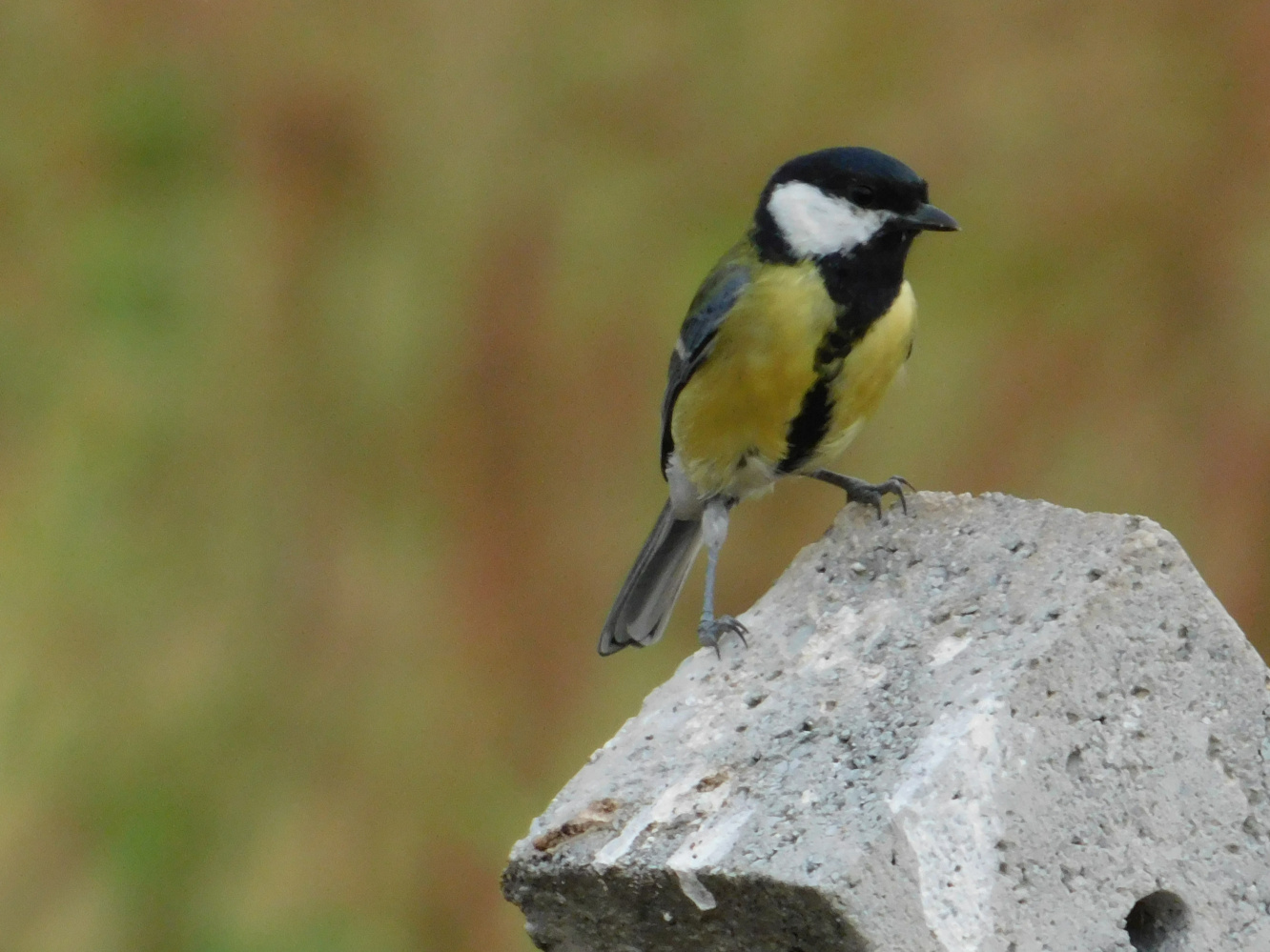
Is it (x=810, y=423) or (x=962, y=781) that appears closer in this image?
(x=962, y=781)

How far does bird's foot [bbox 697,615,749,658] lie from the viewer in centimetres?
181

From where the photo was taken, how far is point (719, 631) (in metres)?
1.92

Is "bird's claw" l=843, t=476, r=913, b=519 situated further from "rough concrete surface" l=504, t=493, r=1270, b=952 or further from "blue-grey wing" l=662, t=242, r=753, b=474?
"blue-grey wing" l=662, t=242, r=753, b=474

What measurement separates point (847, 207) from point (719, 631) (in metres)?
0.81

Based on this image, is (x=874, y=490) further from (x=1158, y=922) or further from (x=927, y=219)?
(x=1158, y=922)

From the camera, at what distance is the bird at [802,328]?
2453 mm

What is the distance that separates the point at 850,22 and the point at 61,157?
1.84 meters

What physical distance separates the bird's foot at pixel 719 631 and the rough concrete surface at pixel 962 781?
2.3 inches

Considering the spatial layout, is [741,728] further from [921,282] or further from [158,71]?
[158,71]

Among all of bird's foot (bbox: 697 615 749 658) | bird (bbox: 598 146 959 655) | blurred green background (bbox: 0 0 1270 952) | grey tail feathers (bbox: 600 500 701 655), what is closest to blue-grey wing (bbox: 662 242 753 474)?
bird (bbox: 598 146 959 655)

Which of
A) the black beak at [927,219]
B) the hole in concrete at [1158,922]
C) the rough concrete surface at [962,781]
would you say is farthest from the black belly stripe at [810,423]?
the hole in concrete at [1158,922]

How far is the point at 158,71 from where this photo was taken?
4.14 metres

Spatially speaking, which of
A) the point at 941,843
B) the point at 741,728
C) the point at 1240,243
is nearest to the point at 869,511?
the point at 741,728

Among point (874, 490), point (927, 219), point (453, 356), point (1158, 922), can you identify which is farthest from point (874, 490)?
point (453, 356)
